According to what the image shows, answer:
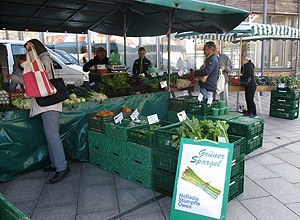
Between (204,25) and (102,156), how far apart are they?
4.91 metres

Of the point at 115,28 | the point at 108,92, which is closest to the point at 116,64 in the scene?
the point at 108,92

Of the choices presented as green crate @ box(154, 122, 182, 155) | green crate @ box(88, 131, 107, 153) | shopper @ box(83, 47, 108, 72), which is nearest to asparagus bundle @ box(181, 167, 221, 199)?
green crate @ box(154, 122, 182, 155)

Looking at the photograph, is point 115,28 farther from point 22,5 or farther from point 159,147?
point 159,147

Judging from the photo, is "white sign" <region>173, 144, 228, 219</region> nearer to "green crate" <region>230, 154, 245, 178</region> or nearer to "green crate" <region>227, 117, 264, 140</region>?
"green crate" <region>230, 154, 245, 178</region>

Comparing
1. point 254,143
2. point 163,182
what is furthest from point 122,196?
point 254,143

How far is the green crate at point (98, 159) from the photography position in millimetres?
4410

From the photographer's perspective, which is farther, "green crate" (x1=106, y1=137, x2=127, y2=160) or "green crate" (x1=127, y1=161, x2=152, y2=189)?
"green crate" (x1=106, y1=137, x2=127, y2=160)

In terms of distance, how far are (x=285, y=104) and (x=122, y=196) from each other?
615 cm

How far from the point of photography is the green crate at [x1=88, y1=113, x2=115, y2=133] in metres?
4.36

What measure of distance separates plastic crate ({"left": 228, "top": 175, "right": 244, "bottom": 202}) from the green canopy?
2.95 meters

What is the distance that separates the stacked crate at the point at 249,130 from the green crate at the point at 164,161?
212 cm

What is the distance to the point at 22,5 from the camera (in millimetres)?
5852

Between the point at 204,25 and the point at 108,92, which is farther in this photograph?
the point at 204,25

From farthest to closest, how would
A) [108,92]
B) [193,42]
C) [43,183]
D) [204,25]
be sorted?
[193,42] → [204,25] → [108,92] → [43,183]
